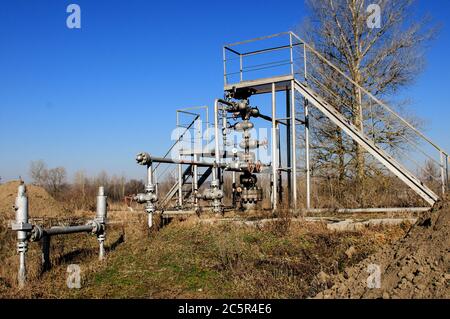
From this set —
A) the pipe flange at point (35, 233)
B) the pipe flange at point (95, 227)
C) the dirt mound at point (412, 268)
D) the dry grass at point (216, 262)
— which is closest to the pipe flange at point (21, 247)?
the pipe flange at point (35, 233)

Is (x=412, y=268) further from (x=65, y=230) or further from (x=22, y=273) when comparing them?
(x=65, y=230)

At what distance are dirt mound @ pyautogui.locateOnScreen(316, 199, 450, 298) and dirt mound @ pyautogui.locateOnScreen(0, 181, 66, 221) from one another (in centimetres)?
1567

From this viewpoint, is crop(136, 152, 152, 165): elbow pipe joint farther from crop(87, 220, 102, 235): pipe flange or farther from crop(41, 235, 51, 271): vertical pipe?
crop(41, 235, 51, 271): vertical pipe

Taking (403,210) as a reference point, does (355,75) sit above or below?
above

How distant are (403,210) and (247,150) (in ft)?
18.8

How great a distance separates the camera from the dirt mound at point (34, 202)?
18.8 m

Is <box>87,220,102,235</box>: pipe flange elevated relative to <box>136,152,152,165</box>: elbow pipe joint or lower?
lower

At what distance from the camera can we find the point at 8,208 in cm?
1902

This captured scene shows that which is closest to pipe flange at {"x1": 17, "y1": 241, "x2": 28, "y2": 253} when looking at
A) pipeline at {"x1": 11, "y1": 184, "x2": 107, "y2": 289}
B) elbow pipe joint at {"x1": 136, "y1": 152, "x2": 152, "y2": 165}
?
pipeline at {"x1": 11, "y1": 184, "x2": 107, "y2": 289}

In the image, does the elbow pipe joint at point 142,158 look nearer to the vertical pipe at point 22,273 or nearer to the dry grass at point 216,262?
the dry grass at point 216,262

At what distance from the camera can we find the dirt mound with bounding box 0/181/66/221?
61.7 feet
